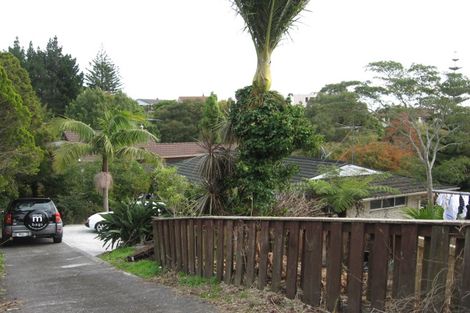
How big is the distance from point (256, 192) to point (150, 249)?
2.61 metres

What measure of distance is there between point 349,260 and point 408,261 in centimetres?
62

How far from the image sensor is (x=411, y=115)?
1292 inches

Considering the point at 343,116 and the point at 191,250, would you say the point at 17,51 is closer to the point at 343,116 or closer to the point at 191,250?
the point at 343,116

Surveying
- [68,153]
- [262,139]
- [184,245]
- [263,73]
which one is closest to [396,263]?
[184,245]

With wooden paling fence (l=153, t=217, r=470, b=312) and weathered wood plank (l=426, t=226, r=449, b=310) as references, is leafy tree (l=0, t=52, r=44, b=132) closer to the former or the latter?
wooden paling fence (l=153, t=217, r=470, b=312)

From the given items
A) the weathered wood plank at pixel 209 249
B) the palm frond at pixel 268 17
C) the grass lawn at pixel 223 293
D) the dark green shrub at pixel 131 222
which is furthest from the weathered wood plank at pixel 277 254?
the dark green shrub at pixel 131 222

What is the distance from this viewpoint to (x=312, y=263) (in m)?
5.14

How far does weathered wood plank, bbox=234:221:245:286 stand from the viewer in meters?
6.34

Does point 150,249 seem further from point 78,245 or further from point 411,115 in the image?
point 411,115

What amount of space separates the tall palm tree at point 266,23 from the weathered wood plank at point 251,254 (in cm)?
359

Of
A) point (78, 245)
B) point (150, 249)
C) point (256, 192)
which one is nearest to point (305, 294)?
point (256, 192)

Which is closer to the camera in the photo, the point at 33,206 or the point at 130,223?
the point at 130,223

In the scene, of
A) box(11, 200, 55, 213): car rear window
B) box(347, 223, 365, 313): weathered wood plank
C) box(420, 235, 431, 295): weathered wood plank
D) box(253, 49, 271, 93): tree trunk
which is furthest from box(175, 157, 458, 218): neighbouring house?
box(420, 235, 431, 295): weathered wood plank

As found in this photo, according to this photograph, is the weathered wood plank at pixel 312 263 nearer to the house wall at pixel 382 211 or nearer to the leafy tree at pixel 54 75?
the house wall at pixel 382 211
